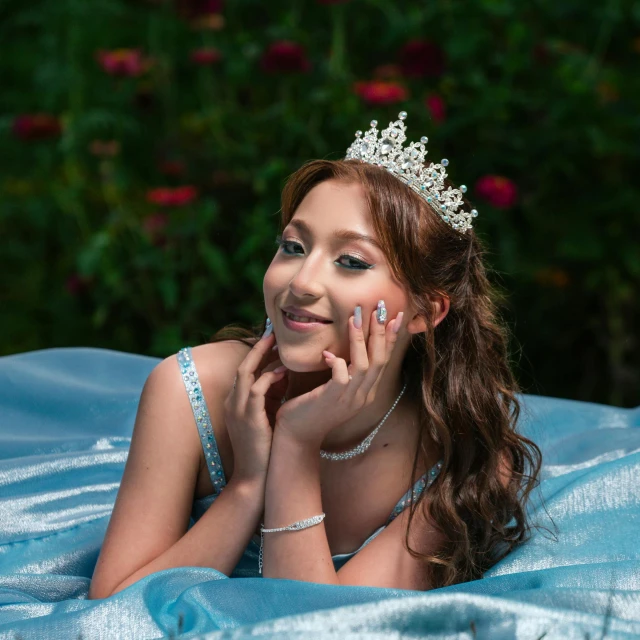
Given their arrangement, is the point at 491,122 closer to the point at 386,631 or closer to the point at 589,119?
the point at 589,119

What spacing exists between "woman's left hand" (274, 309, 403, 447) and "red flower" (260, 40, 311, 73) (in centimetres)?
245

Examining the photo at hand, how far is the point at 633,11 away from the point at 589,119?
61 centimetres

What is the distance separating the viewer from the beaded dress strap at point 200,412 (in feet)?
6.97

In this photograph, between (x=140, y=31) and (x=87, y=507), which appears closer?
(x=87, y=507)

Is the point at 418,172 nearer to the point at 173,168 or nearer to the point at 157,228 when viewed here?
the point at 157,228

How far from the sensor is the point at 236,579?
1835 millimetres

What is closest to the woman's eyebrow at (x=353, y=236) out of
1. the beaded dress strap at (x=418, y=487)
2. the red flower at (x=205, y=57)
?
the beaded dress strap at (x=418, y=487)

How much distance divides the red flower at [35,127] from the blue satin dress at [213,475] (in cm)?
260

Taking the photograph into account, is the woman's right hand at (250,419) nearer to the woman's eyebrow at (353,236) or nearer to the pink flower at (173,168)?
the woman's eyebrow at (353,236)

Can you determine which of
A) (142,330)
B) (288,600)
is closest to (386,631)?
(288,600)

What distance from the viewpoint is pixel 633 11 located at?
4.50m

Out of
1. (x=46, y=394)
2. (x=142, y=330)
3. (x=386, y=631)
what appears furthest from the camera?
(x=142, y=330)

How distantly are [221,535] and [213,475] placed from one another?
0.18 metres

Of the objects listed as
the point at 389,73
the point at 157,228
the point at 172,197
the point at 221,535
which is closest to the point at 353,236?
the point at 221,535
